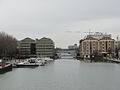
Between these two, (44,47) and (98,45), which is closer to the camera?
(98,45)

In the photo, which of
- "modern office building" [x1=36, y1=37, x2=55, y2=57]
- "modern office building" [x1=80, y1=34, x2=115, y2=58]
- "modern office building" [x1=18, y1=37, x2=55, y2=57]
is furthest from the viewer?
"modern office building" [x1=36, y1=37, x2=55, y2=57]

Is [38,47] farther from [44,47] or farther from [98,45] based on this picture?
[98,45]

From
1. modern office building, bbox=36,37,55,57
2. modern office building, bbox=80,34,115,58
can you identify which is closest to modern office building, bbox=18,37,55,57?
modern office building, bbox=36,37,55,57

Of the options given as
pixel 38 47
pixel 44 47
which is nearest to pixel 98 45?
pixel 44 47

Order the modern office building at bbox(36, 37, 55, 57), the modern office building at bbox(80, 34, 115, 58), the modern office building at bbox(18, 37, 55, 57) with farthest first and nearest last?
the modern office building at bbox(36, 37, 55, 57)
the modern office building at bbox(18, 37, 55, 57)
the modern office building at bbox(80, 34, 115, 58)

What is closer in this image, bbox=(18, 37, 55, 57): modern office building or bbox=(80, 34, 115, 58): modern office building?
bbox=(80, 34, 115, 58): modern office building

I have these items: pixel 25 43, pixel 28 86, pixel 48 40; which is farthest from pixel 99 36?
pixel 28 86

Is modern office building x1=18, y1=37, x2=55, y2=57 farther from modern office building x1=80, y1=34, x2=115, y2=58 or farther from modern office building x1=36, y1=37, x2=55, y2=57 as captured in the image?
modern office building x1=80, y1=34, x2=115, y2=58

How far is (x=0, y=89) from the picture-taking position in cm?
2697

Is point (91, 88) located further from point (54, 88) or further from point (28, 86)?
point (28, 86)

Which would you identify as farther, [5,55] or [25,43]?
[25,43]

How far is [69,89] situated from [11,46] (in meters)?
65.2

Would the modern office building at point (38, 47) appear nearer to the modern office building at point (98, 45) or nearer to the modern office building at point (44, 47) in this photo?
the modern office building at point (44, 47)

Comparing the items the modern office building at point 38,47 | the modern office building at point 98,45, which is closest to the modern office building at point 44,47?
the modern office building at point 38,47
